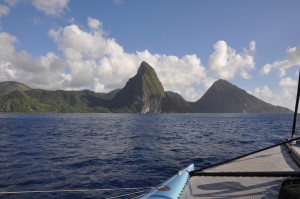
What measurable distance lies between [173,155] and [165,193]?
13.6m

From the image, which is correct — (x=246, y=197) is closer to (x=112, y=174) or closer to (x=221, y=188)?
(x=221, y=188)

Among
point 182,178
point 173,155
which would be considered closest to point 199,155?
point 173,155

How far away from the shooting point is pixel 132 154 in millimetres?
20469

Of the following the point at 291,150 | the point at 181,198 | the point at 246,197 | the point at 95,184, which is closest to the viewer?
the point at 246,197

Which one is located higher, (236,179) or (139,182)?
(236,179)

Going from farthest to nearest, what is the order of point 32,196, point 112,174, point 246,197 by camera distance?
point 112,174
point 32,196
point 246,197

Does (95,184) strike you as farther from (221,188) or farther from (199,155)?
(199,155)

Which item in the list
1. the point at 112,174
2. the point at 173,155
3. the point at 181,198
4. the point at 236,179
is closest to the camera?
the point at 181,198

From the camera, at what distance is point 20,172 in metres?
14.0

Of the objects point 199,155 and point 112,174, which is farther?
point 199,155

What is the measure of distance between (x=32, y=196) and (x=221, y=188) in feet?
28.2

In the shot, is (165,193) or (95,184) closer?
(165,193)

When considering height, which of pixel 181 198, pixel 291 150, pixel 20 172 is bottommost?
pixel 20 172

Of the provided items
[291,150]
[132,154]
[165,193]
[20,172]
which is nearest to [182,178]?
[165,193]
